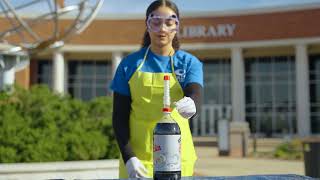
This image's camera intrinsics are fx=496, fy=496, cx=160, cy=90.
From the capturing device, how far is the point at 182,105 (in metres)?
2.34

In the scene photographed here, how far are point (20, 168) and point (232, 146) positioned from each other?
1368cm

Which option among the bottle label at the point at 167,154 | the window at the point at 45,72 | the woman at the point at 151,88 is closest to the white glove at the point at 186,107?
the woman at the point at 151,88

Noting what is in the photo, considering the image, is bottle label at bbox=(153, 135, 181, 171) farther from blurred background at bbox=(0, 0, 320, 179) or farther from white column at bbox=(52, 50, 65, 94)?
white column at bbox=(52, 50, 65, 94)

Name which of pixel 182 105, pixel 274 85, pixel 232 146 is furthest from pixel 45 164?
pixel 274 85

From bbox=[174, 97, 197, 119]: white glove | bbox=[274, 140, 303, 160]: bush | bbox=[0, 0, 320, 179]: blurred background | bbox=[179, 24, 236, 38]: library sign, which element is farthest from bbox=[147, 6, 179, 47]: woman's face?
bbox=[179, 24, 236, 38]: library sign

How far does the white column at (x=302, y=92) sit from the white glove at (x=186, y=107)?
29.7 meters

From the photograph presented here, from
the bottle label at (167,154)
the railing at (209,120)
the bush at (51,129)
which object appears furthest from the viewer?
the railing at (209,120)

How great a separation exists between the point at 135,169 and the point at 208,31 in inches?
1212

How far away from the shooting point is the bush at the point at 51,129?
7.69 m

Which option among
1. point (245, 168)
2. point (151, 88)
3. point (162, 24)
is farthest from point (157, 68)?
point (245, 168)

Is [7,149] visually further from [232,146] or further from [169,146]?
[232,146]

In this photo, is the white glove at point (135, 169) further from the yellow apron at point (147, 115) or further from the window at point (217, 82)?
the window at point (217, 82)

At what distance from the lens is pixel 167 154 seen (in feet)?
7.04

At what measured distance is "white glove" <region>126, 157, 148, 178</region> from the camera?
2363 millimetres
